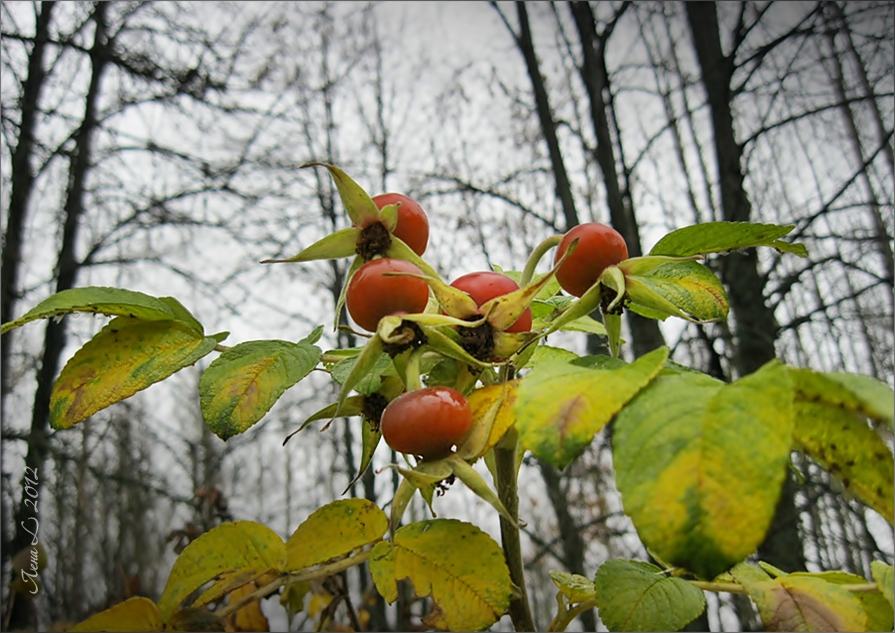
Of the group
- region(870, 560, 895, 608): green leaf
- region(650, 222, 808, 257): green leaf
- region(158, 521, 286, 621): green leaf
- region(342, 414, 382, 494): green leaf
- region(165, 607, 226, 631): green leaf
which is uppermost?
region(650, 222, 808, 257): green leaf

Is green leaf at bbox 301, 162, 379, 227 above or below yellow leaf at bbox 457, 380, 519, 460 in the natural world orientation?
above

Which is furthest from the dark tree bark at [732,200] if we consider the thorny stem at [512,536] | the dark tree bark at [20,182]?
the dark tree bark at [20,182]

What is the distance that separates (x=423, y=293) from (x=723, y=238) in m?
0.23

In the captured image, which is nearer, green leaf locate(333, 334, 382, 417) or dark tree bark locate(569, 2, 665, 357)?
green leaf locate(333, 334, 382, 417)

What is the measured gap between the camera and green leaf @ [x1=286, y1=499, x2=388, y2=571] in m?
0.49

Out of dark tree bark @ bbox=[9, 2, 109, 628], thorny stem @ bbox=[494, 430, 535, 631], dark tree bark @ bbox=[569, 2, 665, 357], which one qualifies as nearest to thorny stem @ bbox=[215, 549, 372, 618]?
thorny stem @ bbox=[494, 430, 535, 631]

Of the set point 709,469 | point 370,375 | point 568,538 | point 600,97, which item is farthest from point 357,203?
point 568,538

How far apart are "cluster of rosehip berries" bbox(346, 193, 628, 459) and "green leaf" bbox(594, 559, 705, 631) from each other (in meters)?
0.18

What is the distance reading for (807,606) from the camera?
44 cm

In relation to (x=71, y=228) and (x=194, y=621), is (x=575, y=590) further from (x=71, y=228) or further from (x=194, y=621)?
(x=71, y=228)

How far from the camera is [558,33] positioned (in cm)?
242

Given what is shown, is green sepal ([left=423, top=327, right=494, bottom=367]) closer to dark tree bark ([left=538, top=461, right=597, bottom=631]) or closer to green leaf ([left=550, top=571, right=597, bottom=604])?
green leaf ([left=550, top=571, right=597, bottom=604])

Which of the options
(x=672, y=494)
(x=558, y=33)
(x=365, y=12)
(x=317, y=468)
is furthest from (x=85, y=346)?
(x=317, y=468)

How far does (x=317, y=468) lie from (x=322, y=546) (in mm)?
12121
